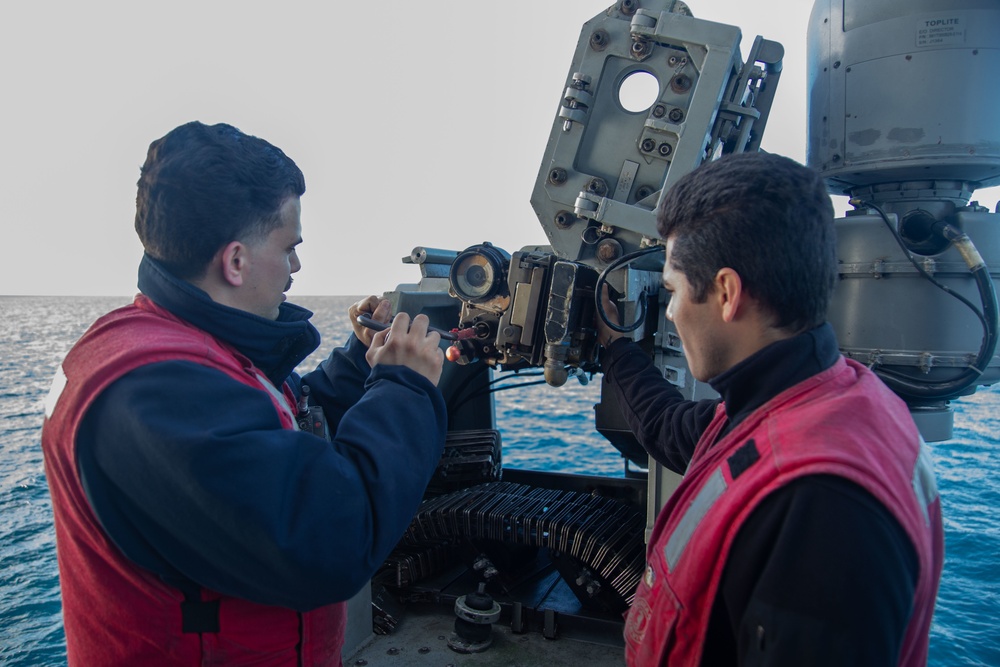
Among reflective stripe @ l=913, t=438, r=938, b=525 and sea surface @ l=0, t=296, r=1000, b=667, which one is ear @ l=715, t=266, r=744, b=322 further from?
sea surface @ l=0, t=296, r=1000, b=667

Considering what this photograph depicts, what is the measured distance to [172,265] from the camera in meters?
1.71

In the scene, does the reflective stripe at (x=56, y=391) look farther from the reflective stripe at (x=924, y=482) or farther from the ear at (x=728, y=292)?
the reflective stripe at (x=924, y=482)

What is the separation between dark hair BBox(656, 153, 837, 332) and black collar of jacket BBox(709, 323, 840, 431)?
0.16 feet

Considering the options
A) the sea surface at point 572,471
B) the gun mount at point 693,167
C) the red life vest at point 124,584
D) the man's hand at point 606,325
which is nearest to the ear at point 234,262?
the red life vest at point 124,584

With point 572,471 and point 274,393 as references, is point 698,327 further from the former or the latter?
point 572,471

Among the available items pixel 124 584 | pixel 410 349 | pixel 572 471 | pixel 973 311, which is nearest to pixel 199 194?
pixel 410 349

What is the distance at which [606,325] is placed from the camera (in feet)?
9.94

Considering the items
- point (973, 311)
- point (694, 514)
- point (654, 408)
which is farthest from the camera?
point (973, 311)

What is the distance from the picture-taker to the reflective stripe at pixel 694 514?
1429 mm

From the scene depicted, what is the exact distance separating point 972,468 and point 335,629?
40.8 feet

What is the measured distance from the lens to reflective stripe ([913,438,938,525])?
1314mm

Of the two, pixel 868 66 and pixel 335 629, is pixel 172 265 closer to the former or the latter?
pixel 335 629

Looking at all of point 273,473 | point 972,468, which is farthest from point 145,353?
point 972,468

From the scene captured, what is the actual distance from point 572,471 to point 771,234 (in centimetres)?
1108
